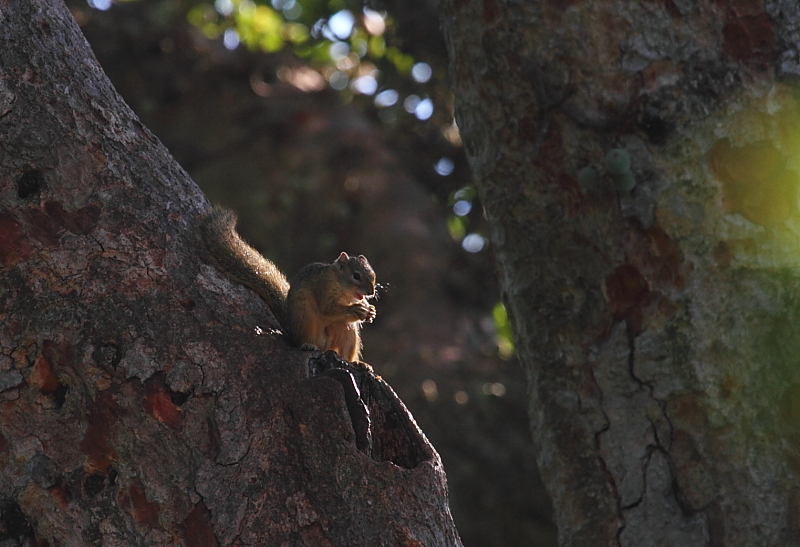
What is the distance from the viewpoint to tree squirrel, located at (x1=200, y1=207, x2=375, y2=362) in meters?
2.67

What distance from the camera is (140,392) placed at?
6.94 feet

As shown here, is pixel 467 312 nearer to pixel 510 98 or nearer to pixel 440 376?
pixel 440 376

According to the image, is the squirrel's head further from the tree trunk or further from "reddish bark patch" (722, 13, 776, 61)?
"reddish bark patch" (722, 13, 776, 61)

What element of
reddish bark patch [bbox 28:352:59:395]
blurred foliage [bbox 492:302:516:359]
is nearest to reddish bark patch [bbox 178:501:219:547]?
reddish bark patch [bbox 28:352:59:395]

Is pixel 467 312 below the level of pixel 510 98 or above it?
above

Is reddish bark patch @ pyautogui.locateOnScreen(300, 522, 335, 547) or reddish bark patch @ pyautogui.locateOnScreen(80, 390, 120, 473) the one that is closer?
reddish bark patch @ pyautogui.locateOnScreen(300, 522, 335, 547)

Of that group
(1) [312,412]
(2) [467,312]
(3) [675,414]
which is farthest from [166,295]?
(2) [467,312]

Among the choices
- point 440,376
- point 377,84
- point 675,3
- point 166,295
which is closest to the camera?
point 166,295

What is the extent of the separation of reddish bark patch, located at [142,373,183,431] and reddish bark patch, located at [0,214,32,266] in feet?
1.49

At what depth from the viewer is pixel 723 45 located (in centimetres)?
277

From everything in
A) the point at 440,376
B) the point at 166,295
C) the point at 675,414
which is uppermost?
the point at 440,376

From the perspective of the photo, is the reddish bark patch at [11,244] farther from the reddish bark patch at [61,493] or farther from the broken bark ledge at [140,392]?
the reddish bark patch at [61,493]

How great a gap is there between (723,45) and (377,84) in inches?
169

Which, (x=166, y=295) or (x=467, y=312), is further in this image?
(x=467, y=312)
